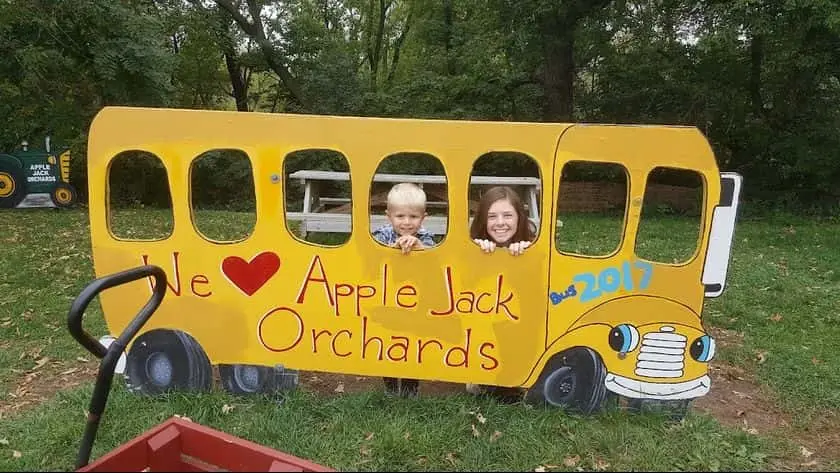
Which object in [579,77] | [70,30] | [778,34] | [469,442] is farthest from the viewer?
[579,77]

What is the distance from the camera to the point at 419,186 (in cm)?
439

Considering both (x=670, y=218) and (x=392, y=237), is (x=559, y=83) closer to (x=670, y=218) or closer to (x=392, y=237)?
(x=670, y=218)

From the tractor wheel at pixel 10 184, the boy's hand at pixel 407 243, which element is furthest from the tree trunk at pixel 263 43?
the boy's hand at pixel 407 243

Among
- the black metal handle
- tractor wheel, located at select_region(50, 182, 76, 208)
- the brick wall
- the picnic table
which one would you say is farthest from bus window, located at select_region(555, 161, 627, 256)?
tractor wheel, located at select_region(50, 182, 76, 208)

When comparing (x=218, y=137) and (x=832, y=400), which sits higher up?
(x=218, y=137)

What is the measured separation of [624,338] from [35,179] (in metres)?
10.4

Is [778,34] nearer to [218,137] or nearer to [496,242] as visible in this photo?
[496,242]

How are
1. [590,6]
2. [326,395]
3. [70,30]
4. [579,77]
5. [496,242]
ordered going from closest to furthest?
[496,242] → [326,395] → [70,30] → [590,6] → [579,77]

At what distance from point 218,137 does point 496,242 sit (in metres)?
1.48

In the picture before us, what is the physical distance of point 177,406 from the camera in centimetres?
346

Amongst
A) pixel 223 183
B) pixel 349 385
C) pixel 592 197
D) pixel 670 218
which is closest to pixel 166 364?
pixel 349 385

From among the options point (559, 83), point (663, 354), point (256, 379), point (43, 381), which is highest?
point (559, 83)

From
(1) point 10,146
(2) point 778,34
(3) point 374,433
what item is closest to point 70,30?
(1) point 10,146

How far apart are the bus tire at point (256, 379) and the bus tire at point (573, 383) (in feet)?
4.19
